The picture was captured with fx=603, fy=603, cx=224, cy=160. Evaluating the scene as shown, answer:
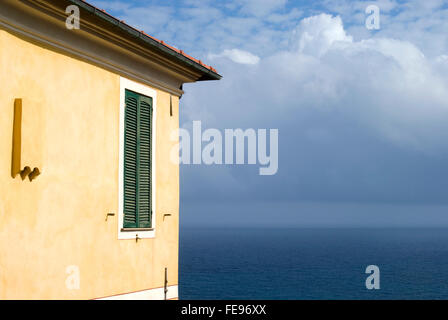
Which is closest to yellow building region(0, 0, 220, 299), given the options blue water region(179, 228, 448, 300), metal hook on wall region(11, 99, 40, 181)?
metal hook on wall region(11, 99, 40, 181)

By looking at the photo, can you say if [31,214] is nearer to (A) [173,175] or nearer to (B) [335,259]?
(A) [173,175]

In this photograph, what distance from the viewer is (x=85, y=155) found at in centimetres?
869

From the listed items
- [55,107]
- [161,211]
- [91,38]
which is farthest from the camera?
[161,211]

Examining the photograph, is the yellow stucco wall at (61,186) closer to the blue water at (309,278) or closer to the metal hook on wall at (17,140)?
the metal hook on wall at (17,140)

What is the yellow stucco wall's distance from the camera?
725 centimetres

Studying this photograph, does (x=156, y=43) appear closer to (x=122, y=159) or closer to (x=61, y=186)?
(x=122, y=159)

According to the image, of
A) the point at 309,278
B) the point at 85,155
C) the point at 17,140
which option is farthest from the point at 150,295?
the point at 309,278

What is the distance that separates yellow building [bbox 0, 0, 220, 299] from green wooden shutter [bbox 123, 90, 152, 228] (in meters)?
0.02

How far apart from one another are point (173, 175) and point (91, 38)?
3409 millimetres

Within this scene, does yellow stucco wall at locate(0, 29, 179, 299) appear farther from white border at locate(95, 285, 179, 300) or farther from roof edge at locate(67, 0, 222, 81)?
roof edge at locate(67, 0, 222, 81)

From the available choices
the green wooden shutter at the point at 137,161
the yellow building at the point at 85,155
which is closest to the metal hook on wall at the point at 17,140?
the yellow building at the point at 85,155
